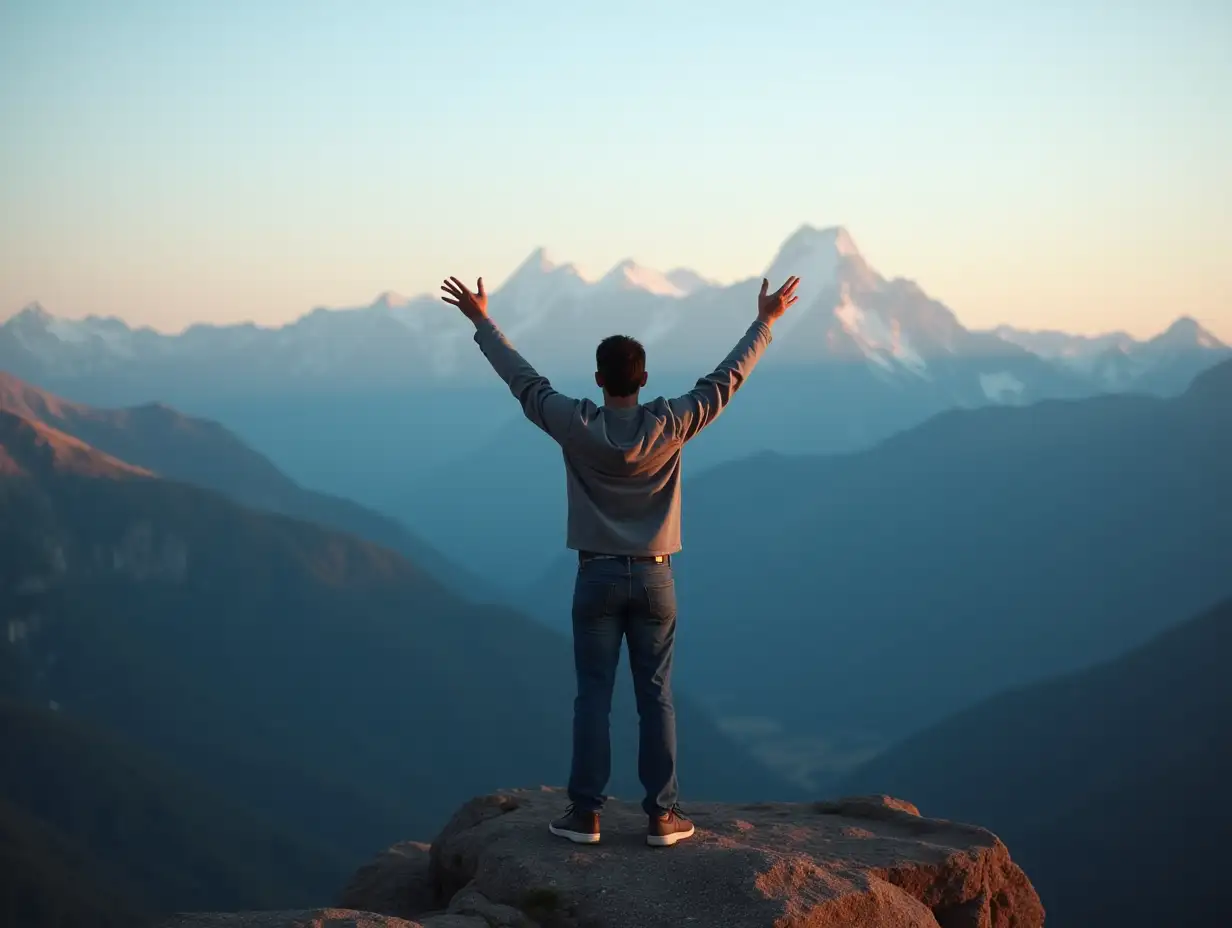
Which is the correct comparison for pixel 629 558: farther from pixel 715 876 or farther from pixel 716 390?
pixel 715 876

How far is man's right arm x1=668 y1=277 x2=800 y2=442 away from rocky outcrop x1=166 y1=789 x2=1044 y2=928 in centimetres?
259

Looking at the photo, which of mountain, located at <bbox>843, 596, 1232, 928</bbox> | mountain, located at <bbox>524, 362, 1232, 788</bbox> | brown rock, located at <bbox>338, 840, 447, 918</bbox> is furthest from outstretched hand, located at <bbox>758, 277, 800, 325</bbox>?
mountain, located at <bbox>524, 362, 1232, 788</bbox>

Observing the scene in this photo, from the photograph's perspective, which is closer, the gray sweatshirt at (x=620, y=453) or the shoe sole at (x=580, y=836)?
the gray sweatshirt at (x=620, y=453)

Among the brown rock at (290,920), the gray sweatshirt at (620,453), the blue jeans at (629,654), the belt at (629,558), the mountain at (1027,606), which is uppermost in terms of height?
the mountain at (1027,606)

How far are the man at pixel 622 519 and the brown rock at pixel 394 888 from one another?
2.75m

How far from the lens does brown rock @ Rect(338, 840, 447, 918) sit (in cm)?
895

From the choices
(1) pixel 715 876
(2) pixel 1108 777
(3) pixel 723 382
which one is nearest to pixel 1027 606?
(2) pixel 1108 777

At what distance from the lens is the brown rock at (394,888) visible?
8945 mm

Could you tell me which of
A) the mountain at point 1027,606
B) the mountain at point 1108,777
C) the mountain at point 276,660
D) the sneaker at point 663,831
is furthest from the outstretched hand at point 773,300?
the mountain at point 1027,606

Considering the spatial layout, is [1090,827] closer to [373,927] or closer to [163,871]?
[163,871]

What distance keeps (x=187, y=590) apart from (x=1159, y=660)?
112 metres

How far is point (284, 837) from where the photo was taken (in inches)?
4102

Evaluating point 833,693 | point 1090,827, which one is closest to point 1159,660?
point 1090,827

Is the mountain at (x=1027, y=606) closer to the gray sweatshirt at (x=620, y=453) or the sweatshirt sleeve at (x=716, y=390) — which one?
the sweatshirt sleeve at (x=716, y=390)
